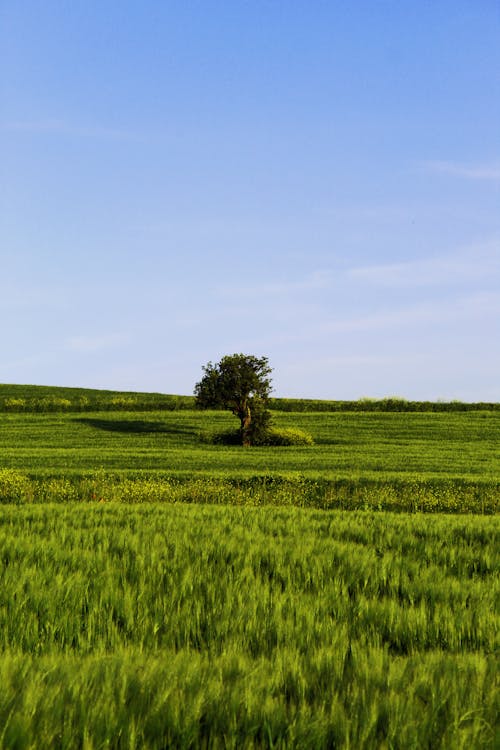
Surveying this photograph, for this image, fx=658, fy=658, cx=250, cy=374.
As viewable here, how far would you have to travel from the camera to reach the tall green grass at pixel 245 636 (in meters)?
3.18

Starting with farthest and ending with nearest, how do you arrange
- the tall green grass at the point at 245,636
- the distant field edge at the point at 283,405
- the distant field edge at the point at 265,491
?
the distant field edge at the point at 283,405 < the distant field edge at the point at 265,491 < the tall green grass at the point at 245,636

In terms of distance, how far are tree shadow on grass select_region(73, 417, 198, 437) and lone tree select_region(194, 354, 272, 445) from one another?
5004mm

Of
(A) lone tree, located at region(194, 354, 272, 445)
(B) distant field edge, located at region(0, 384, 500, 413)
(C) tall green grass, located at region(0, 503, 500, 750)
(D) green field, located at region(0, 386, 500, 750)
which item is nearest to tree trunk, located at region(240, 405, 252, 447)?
(A) lone tree, located at region(194, 354, 272, 445)

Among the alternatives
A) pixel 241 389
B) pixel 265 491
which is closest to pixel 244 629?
pixel 265 491

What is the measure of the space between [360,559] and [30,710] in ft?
19.6

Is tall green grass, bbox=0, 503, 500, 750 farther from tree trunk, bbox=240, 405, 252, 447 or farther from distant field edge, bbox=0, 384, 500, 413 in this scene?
distant field edge, bbox=0, 384, 500, 413

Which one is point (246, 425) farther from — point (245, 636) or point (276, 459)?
point (245, 636)

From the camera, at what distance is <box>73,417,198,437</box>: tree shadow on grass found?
4866 cm

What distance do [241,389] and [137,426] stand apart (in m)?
11.7

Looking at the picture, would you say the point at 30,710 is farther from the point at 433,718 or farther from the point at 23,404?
the point at 23,404

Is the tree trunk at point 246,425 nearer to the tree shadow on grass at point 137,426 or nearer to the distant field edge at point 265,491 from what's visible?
the tree shadow on grass at point 137,426

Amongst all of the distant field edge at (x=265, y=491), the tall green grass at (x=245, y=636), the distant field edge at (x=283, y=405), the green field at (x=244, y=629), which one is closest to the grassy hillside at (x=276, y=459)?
the distant field edge at (x=265, y=491)

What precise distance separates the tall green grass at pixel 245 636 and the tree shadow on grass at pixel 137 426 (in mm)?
37274

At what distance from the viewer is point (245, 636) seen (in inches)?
205
